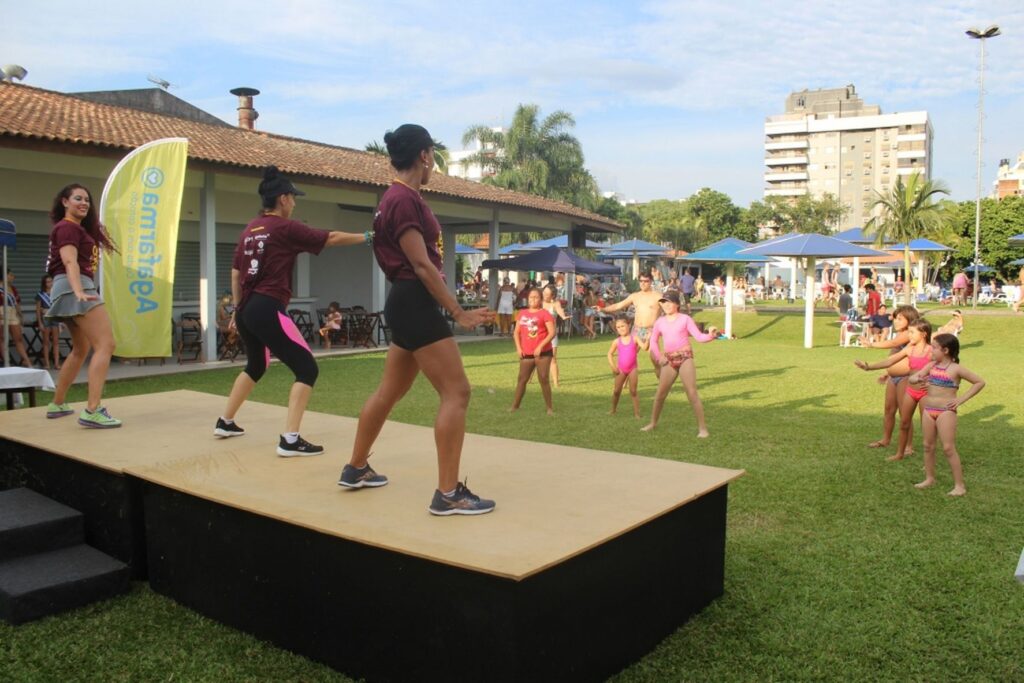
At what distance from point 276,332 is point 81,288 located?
146 centimetres

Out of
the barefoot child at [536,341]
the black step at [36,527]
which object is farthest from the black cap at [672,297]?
the black step at [36,527]

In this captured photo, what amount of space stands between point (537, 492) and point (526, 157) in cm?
4235

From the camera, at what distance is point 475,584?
2795 millimetres

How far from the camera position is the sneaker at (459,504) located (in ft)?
11.2

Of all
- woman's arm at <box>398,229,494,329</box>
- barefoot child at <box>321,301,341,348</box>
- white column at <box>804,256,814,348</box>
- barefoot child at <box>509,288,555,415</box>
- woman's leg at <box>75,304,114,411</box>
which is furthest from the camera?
white column at <box>804,256,814,348</box>

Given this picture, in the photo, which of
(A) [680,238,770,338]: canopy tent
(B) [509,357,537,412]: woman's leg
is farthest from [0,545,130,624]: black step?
(A) [680,238,770,338]: canopy tent

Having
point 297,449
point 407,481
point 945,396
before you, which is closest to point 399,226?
point 407,481

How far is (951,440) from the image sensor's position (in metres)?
5.77

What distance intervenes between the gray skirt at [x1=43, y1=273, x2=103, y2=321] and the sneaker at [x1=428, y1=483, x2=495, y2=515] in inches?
120

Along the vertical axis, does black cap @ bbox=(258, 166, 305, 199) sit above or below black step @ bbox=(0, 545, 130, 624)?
above

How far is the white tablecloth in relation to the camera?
6.75 m

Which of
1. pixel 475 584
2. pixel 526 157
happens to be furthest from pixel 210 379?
pixel 526 157

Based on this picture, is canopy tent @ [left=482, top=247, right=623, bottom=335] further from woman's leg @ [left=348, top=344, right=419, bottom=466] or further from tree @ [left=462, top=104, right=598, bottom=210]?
tree @ [left=462, top=104, right=598, bottom=210]

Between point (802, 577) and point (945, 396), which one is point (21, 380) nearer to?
point (802, 577)
